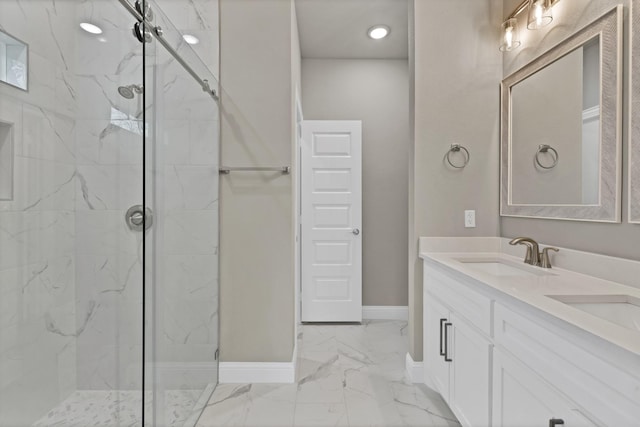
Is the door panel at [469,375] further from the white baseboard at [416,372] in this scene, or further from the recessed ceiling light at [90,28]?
the recessed ceiling light at [90,28]

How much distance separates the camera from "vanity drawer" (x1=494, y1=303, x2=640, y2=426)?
2.59 ft

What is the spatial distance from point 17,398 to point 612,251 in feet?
6.59

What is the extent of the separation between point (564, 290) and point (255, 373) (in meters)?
1.78

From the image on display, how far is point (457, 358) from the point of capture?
5.64 feet

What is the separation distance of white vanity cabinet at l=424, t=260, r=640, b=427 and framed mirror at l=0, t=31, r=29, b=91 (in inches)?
56.6

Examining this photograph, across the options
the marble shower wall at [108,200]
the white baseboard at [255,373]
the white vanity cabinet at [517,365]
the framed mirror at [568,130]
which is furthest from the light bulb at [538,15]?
the white baseboard at [255,373]

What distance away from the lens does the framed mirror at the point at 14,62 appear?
0.79 metres

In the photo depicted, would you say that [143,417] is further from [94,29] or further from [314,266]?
[314,266]

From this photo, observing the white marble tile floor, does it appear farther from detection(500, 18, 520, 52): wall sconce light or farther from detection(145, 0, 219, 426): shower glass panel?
detection(500, 18, 520, 52): wall sconce light

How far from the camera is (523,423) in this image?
3.84ft

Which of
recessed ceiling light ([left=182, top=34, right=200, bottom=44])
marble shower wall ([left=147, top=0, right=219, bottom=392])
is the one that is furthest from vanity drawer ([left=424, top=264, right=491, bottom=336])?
recessed ceiling light ([left=182, top=34, right=200, bottom=44])

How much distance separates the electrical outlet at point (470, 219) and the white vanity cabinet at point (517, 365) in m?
0.42

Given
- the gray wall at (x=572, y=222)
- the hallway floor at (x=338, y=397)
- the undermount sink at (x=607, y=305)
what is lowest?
the hallway floor at (x=338, y=397)

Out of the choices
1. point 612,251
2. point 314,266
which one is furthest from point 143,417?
point 314,266
